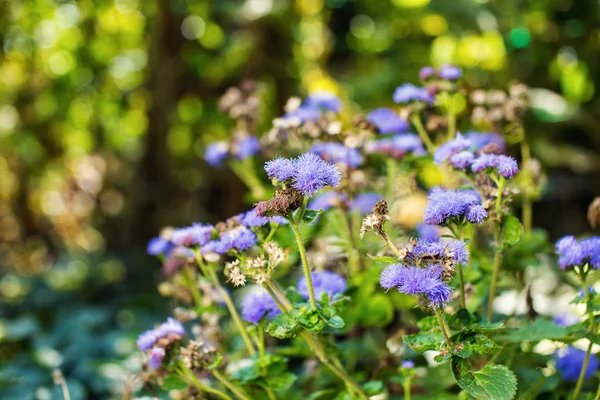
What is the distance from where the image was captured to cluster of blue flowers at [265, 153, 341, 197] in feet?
3.56

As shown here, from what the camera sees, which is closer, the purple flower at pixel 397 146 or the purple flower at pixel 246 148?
the purple flower at pixel 397 146

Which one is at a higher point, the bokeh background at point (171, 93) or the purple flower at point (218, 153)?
the bokeh background at point (171, 93)

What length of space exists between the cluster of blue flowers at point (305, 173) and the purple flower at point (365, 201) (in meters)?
0.74

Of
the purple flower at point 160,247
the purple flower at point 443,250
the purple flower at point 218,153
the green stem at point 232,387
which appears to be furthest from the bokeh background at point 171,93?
the purple flower at point 443,250

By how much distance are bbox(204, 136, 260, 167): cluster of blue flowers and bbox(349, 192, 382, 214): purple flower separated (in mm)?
323

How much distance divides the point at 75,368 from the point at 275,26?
2.61 meters

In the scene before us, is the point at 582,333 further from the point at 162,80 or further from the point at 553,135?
the point at 162,80

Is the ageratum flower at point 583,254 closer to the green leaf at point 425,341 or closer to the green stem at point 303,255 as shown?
the green leaf at point 425,341

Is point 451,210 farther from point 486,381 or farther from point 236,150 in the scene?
point 236,150

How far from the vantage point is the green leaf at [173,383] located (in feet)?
4.53

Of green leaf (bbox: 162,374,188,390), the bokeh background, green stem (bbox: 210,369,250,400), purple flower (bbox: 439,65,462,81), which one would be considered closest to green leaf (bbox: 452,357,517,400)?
green stem (bbox: 210,369,250,400)

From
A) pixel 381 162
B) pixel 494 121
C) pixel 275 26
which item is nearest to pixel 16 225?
pixel 275 26

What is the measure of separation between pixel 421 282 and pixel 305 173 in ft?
0.84

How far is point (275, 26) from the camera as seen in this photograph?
4301 mm
